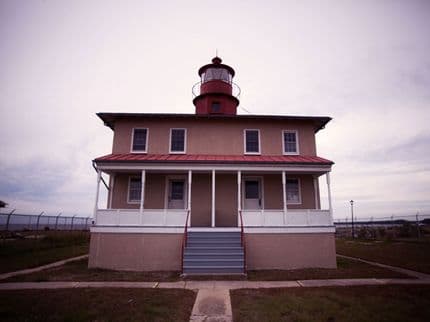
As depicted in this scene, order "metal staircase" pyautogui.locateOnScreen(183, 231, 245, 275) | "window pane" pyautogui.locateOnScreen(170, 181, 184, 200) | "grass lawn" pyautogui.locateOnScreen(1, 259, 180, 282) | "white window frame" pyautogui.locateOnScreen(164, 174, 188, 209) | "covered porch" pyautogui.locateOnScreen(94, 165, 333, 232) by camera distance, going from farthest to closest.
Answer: "window pane" pyautogui.locateOnScreen(170, 181, 184, 200), "white window frame" pyautogui.locateOnScreen(164, 174, 188, 209), "covered porch" pyautogui.locateOnScreen(94, 165, 333, 232), "metal staircase" pyautogui.locateOnScreen(183, 231, 245, 275), "grass lawn" pyautogui.locateOnScreen(1, 259, 180, 282)

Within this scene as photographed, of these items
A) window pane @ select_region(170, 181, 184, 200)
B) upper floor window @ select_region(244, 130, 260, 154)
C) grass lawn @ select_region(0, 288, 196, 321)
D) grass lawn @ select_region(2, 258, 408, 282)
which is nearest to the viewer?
grass lawn @ select_region(0, 288, 196, 321)

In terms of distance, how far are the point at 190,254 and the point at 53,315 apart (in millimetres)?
5489

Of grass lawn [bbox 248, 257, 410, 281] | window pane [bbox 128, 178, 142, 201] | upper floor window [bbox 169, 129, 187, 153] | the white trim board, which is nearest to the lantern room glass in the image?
upper floor window [bbox 169, 129, 187, 153]

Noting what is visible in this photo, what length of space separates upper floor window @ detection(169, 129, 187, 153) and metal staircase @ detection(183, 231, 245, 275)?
17.5 feet

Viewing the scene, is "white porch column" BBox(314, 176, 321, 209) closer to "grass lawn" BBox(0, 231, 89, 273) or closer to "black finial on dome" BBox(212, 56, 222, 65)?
"black finial on dome" BBox(212, 56, 222, 65)

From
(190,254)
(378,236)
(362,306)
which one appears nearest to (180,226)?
(190,254)

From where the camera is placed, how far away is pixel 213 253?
423 inches

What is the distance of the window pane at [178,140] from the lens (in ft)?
50.2

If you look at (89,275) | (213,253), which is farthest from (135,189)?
(213,253)

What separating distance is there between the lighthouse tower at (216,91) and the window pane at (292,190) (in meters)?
6.62

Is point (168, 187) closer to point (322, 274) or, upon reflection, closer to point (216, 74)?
point (322, 274)

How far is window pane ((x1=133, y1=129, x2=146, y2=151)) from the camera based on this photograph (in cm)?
1528

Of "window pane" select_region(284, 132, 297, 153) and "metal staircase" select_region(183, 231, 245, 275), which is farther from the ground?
"window pane" select_region(284, 132, 297, 153)

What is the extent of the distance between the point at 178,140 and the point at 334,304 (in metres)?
11.4
